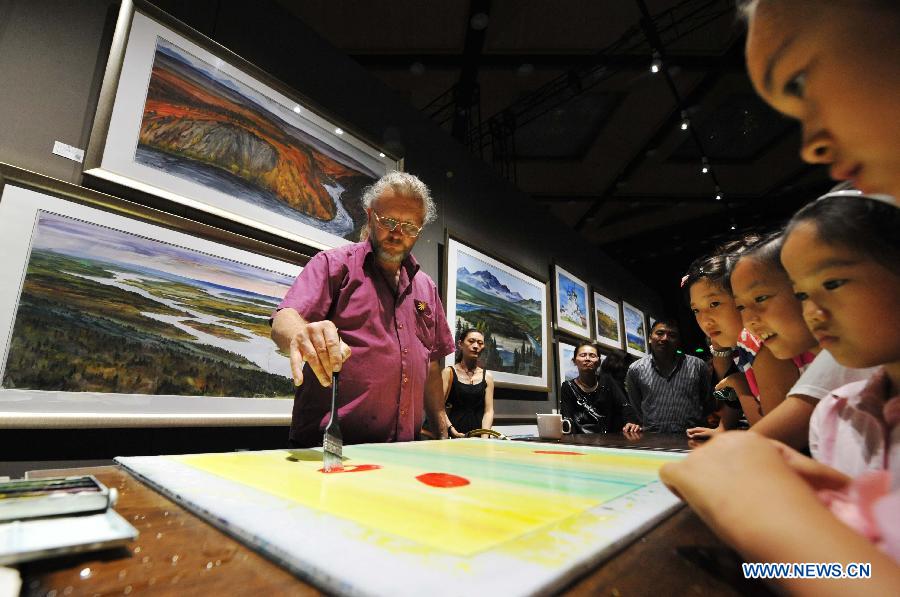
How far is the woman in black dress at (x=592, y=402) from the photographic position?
3580 mm

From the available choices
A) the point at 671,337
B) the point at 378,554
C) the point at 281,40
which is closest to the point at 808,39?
the point at 378,554

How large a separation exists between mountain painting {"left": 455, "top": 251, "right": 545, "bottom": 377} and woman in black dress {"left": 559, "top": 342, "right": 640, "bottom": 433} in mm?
336

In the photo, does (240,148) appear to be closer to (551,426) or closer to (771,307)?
(551,426)

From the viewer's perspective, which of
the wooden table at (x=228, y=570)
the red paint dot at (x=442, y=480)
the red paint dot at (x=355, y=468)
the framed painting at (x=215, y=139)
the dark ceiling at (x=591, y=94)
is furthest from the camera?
the dark ceiling at (x=591, y=94)

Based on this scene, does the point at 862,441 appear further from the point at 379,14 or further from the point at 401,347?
the point at 379,14

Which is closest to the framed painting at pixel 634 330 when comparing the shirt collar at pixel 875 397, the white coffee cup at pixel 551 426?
the white coffee cup at pixel 551 426

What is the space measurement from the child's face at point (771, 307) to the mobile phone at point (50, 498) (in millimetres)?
1118

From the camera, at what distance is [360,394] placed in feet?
4.40

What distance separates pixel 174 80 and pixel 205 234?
1.90 ft

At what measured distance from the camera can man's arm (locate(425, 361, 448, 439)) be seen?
186 cm

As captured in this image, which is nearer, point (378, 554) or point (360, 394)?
point (378, 554)

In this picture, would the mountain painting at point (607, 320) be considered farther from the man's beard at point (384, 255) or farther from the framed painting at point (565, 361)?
the man's beard at point (384, 255)

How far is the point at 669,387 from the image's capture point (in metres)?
3.24

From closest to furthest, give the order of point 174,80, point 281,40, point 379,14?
point 174,80
point 281,40
point 379,14
